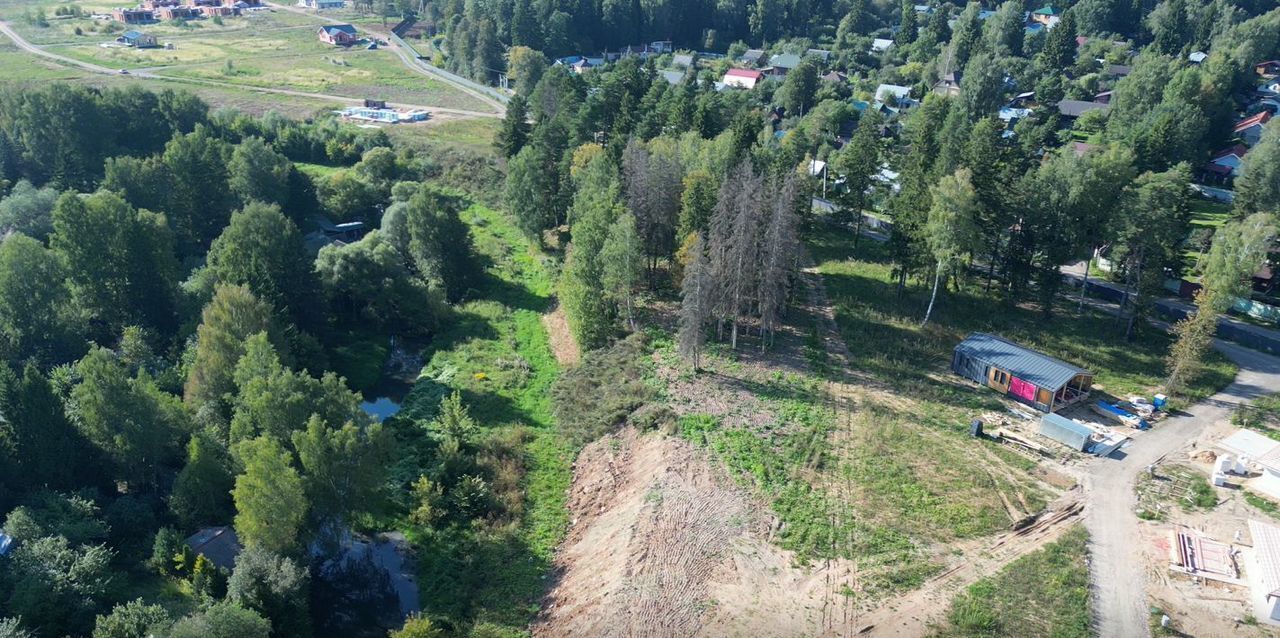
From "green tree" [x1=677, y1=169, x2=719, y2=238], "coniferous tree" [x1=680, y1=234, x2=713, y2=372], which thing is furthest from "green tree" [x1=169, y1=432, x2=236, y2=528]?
"green tree" [x1=677, y1=169, x2=719, y2=238]


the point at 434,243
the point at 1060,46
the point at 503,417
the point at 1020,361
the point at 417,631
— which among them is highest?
the point at 1060,46

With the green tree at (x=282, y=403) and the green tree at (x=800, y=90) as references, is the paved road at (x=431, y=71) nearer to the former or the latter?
the green tree at (x=800, y=90)

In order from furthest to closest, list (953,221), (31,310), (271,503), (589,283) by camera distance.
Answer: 1. (589,283)
2. (31,310)
3. (953,221)
4. (271,503)

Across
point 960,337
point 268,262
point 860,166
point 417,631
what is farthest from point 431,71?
point 417,631

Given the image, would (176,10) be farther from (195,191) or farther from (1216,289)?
(1216,289)

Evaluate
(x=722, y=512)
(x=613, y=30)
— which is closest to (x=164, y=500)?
(x=722, y=512)

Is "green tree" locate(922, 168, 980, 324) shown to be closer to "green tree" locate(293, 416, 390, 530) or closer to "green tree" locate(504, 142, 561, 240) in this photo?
"green tree" locate(504, 142, 561, 240)
